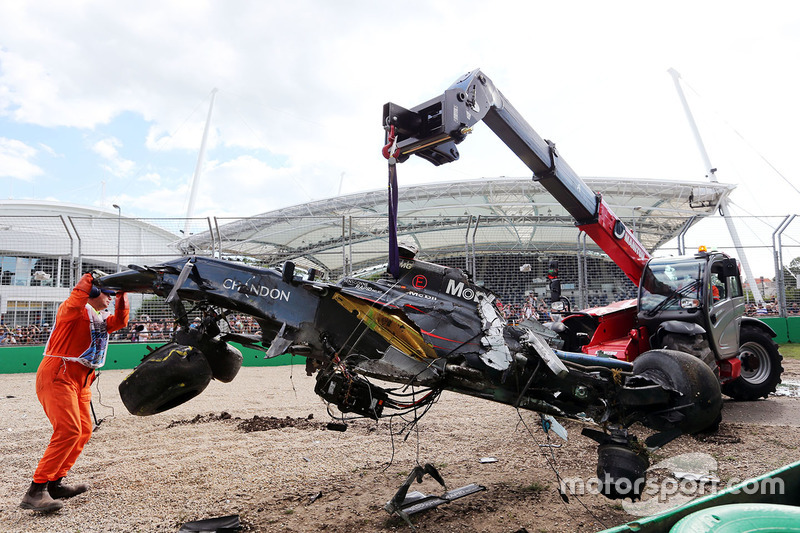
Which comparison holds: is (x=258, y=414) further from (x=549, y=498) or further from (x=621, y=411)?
(x=621, y=411)

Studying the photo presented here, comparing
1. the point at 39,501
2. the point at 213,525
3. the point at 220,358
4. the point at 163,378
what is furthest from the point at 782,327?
the point at 39,501

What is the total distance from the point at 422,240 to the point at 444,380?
15.3 metres

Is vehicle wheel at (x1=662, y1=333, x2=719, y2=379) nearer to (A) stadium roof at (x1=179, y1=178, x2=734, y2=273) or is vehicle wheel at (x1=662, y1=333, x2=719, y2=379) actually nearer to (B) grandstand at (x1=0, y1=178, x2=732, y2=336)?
(B) grandstand at (x1=0, y1=178, x2=732, y2=336)

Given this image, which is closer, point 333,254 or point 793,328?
point 333,254

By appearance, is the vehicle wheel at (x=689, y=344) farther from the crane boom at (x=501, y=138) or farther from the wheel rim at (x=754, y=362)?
the wheel rim at (x=754, y=362)

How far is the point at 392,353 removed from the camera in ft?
11.9

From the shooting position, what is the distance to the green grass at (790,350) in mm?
11882

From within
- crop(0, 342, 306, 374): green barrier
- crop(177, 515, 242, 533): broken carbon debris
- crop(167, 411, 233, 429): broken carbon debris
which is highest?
crop(0, 342, 306, 374): green barrier

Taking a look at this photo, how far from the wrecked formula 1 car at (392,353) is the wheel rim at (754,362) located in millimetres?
5213

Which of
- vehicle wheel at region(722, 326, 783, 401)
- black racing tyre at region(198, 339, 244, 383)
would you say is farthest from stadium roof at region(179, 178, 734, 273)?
black racing tyre at region(198, 339, 244, 383)

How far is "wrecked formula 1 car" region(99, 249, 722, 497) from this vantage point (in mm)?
3508

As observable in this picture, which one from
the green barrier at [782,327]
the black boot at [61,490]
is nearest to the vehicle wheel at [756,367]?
the green barrier at [782,327]

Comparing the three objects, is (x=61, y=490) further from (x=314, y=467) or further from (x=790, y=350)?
(x=790, y=350)

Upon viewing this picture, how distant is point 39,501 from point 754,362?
376 inches
